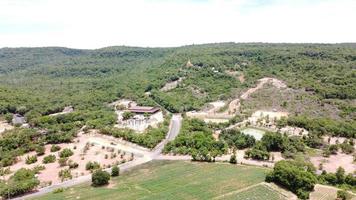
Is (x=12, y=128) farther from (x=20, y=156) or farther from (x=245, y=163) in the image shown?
(x=245, y=163)

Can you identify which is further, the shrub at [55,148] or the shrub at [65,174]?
the shrub at [55,148]

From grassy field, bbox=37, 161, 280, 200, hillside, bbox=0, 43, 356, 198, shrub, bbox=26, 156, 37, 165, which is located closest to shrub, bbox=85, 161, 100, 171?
hillside, bbox=0, 43, 356, 198

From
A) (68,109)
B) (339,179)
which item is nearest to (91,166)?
(339,179)

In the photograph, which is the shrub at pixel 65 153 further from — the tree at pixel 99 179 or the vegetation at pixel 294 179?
the vegetation at pixel 294 179

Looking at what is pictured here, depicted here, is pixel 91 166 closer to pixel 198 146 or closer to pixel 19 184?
pixel 19 184

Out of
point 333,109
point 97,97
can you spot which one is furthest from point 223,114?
point 97,97

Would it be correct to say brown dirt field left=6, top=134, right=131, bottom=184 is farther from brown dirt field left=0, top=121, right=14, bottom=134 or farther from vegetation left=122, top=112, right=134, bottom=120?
vegetation left=122, top=112, right=134, bottom=120

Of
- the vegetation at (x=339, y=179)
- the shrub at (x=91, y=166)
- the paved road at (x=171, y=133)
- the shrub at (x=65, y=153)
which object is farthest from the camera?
the paved road at (x=171, y=133)

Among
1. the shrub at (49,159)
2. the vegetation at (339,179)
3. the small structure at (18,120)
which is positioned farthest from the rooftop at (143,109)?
the vegetation at (339,179)

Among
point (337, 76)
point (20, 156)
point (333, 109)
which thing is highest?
point (337, 76)
